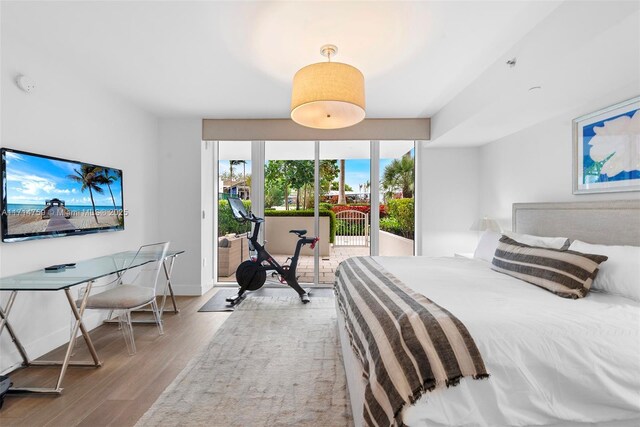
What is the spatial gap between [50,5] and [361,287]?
280cm

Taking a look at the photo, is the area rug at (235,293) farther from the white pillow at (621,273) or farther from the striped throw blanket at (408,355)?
the white pillow at (621,273)

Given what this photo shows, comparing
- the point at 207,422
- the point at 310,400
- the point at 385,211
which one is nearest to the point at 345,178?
the point at 385,211

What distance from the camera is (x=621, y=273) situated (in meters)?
1.79

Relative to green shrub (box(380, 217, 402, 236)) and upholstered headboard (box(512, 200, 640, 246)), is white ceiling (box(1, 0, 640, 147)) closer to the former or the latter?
upholstered headboard (box(512, 200, 640, 246))

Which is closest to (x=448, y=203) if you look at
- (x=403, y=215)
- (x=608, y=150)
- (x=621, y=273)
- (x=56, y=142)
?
(x=403, y=215)

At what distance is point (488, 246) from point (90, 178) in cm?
414

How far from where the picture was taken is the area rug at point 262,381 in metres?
1.72

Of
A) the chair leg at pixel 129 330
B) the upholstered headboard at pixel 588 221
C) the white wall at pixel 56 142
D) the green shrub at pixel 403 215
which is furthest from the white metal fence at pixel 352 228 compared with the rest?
the chair leg at pixel 129 330

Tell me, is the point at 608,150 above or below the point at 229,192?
above

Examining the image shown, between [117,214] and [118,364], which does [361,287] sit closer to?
[118,364]

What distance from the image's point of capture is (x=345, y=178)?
4.63 meters

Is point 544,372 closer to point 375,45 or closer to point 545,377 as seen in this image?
point 545,377

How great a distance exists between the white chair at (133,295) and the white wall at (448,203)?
11.5ft

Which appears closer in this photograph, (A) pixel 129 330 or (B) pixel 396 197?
(A) pixel 129 330
